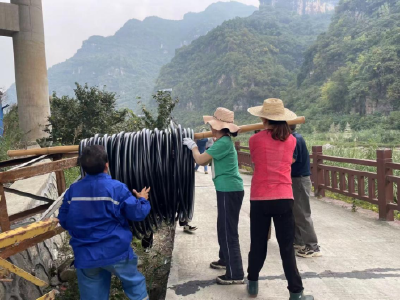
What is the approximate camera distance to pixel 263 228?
2.74 metres

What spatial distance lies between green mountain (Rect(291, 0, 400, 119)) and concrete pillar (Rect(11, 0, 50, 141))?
48911 mm

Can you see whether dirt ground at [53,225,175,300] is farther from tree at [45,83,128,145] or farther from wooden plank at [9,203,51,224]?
tree at [45,83,128,145]

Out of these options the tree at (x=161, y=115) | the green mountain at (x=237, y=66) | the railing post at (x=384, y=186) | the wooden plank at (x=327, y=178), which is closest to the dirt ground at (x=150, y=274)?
the railing post at (x=384, y=186)

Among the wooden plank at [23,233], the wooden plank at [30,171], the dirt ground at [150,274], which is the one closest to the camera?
the wooden plank at [23,233]

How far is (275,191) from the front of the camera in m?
2.68

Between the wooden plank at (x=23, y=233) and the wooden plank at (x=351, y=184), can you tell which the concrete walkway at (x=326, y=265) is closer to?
the wooden plank at (x=351, y=184)

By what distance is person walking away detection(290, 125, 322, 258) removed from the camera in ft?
12.3

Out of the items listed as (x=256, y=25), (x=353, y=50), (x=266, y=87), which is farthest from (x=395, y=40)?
(x=256, y=25)

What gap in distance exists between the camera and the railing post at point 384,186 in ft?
17.5

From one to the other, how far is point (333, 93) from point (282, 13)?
375ft

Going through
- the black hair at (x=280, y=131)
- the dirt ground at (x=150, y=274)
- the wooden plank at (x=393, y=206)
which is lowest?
the dirt ground at (x=150, y=274)

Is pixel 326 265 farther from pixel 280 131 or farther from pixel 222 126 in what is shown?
pixel 222 126

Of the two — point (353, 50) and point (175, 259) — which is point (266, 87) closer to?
point (353, 50)

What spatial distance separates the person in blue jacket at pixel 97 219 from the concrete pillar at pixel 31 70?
9617 millimetres
